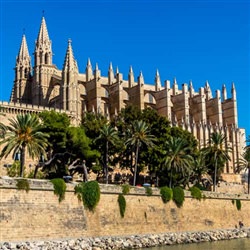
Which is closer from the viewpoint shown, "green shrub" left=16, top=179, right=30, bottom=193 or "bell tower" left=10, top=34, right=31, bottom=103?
"green shrub" left=16, top=179, right=30, bottom=193

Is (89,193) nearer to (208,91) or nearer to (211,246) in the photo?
(211,246)

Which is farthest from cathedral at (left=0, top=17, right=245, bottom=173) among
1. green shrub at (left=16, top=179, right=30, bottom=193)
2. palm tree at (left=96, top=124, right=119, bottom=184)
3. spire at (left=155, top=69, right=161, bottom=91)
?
green shrub at (left=16, top=179, right=30, bottom=193)

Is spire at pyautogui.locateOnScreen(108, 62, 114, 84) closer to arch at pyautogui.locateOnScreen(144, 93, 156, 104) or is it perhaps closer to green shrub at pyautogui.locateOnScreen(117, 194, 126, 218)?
arch at pyautogui.locateOnScreen(144, 93, 156, 104)

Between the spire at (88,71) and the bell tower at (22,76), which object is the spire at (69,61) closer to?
the spire at (88,71)

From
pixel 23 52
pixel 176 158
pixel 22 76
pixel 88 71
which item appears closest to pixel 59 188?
pixel 176 158

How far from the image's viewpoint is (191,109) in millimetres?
86688

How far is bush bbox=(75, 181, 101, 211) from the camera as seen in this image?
32344 millimetres

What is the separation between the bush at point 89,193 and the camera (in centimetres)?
3234

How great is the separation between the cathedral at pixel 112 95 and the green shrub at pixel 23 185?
35.7 metres

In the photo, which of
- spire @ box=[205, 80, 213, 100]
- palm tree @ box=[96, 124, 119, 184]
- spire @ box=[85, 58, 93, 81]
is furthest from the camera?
spire @ box=[205, 80, 213, 100]

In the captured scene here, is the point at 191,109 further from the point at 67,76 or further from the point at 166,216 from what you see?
the point at 166,216

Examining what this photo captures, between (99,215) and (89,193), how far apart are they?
166 cm

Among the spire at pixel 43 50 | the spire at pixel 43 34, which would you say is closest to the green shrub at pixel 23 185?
the spire at pixel 43 50

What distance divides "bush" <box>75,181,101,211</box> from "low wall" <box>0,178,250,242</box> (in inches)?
15.9
